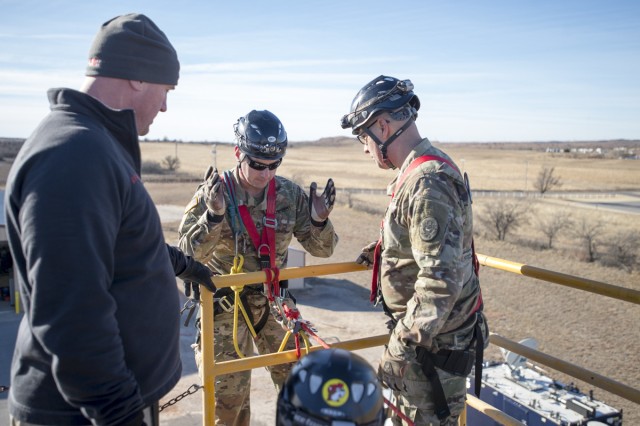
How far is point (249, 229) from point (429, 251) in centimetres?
182

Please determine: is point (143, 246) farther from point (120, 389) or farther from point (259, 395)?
point (259, 395)

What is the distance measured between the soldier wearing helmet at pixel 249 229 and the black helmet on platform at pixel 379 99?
819 millimetres

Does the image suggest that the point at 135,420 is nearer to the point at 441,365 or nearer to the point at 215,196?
the point at 441,365

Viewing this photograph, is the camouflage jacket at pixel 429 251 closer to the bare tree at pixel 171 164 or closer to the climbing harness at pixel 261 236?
the climbing harness at pixel 261 236

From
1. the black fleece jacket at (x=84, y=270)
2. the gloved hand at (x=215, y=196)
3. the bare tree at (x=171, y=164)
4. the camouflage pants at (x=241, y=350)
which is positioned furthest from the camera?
the bare tree at (x=171, y=164)

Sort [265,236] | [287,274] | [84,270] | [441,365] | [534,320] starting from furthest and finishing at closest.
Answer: [534,320] < [265,236] < [287,274] < [441,365] < [84,270]

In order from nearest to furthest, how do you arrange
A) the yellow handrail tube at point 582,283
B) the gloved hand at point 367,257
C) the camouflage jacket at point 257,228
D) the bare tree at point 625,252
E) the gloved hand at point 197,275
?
the yellow handrail tube at point 582,283 → the gloved hand at point 197,275 → the gloved hand at point 367,257 → the camouflage jacket at point 257,228 → the bare tree at point 625,252

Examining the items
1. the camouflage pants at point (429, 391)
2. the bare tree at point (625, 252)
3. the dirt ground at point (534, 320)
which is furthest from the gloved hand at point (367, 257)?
the bare tree at point (625, 252)

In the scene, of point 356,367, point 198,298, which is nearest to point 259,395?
point 198,298

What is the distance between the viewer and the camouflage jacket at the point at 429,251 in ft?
8.98

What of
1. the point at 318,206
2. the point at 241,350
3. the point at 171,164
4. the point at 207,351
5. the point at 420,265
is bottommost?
the point at 171,164

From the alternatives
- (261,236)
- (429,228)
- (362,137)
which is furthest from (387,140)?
(261,236)

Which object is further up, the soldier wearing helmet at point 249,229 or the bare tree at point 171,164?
the soldier wearing helmet at point 249,229

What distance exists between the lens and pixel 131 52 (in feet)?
7.33
